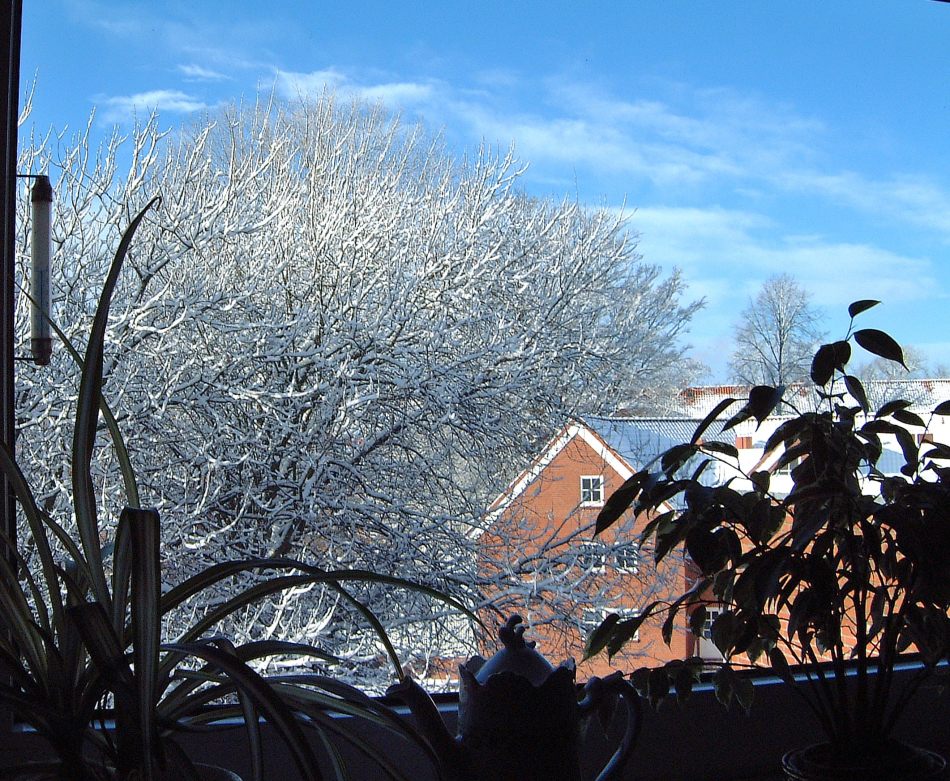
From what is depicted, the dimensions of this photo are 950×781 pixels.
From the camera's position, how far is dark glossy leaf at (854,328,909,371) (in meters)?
0.83

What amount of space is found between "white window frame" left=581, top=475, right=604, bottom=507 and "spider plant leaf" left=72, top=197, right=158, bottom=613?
1272 mm

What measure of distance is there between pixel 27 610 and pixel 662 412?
121cm

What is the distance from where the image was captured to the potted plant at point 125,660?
0.47 meters

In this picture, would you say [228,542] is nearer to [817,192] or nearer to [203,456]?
[203,456]

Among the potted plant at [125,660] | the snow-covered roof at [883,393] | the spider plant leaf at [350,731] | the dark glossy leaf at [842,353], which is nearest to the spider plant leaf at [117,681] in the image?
the potted plant at [125,660]

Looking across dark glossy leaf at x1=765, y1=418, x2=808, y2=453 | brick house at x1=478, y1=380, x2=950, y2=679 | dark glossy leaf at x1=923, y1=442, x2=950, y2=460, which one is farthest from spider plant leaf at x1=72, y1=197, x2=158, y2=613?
brick house at x1=478, y1=380, x2=950, y2=679

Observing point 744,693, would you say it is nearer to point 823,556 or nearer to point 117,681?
point 823,556

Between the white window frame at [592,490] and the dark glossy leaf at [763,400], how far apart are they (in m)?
0.98

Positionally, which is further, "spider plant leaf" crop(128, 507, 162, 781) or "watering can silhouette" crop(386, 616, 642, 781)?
"watering can silhouette" crop(386, 616, 642, 781)

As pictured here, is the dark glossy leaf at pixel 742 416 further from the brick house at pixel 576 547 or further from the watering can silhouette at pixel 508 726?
the brick house at pixel 576 547

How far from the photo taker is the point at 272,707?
1.53 feet

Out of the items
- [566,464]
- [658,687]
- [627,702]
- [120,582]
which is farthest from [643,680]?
[566,464]

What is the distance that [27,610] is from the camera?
563 mm

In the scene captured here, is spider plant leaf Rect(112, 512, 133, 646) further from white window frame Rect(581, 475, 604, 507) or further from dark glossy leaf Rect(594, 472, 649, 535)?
white window frame Rect(581, 475, 604, 507)
